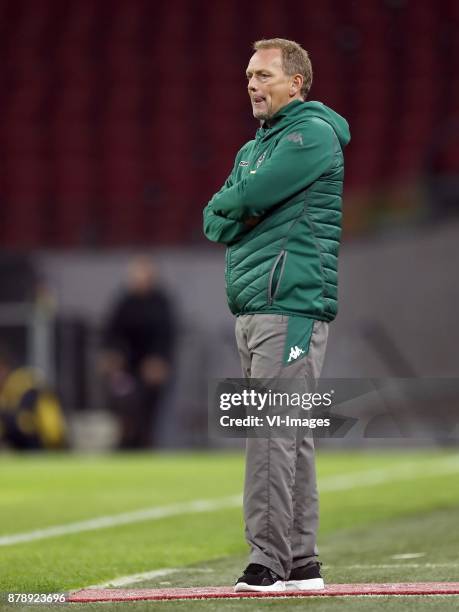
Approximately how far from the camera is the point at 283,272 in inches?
193

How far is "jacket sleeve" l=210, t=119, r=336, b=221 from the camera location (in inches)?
193

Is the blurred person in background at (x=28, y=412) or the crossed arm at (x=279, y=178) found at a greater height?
the crossed arm at (x=279, y=178)

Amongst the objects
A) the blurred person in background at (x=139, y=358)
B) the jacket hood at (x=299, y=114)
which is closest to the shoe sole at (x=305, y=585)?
the jacket hood at (x=299, y=114)

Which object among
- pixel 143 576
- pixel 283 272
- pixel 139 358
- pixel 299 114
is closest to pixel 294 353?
pixel 283 272

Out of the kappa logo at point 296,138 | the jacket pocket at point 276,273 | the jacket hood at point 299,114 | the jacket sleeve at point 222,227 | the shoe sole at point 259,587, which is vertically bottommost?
the shoe sole at point 259,587

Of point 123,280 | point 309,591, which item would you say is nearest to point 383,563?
point 309,591

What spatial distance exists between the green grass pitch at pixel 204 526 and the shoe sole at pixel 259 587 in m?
0.13

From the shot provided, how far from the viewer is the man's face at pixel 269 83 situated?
4992mm

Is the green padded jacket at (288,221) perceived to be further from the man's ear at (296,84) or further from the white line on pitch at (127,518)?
the white line on pitch at (127,518)

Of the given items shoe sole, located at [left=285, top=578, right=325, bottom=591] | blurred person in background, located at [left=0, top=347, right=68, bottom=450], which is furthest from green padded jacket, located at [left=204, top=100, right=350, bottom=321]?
blurred person in background, located at [left=0, top=347, right=68, bottom=450]

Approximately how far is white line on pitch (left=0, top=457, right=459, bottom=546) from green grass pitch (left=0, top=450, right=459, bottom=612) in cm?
3

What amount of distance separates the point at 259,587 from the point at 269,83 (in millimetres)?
1671

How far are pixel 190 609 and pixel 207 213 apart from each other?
1.36m

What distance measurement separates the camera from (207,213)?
5.12m
